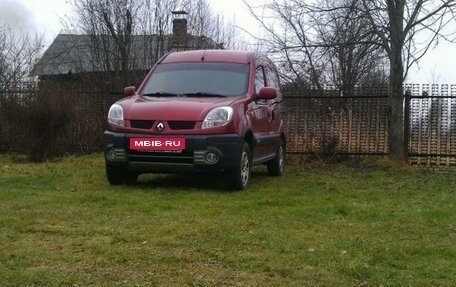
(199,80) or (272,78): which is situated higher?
(272,78)

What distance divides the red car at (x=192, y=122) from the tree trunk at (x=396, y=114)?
4.17m

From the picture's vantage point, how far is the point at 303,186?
362 inches

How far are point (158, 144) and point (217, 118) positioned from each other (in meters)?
0.83

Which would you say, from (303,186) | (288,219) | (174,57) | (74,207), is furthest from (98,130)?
(288,219)

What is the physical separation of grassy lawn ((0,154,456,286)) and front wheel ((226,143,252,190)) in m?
0.19

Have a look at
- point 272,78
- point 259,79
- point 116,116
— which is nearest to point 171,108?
point 116,116

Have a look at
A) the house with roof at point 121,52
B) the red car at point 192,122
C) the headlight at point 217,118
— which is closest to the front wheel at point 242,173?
the red car at point 192,122

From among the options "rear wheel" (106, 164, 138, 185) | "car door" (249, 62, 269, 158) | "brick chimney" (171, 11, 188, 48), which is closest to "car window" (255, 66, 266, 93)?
"car door" (249, 62, 269, 158)

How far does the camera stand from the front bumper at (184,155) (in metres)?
7.97

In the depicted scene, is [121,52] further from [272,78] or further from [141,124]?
[141,124]

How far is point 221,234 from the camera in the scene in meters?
5.54

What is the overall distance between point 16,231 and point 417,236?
11.9ft

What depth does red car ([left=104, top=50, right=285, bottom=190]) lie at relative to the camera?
8.00 m

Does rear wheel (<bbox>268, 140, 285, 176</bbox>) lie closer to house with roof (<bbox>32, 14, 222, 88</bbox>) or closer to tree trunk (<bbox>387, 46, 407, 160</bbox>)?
tree trunk (<bbox>387, 46, 407, 160</bbox>)
